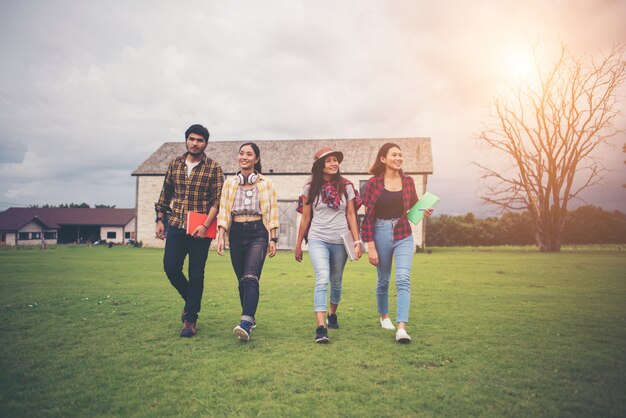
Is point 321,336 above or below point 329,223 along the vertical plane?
below

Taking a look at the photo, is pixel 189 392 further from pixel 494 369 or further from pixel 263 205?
pixel 494 369

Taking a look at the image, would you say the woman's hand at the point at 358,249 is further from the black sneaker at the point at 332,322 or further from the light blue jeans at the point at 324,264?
the black sneaker at the point at 332,322

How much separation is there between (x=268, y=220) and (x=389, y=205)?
1.46 meters

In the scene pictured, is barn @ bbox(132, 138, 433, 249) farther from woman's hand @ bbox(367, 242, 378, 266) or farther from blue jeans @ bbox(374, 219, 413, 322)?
woman's hand @ bbox(367, 242, 378, 266)

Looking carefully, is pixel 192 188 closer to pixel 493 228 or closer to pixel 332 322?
pixel 332 322

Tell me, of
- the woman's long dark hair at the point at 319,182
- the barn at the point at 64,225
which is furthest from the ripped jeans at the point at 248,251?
the barn at the point at 64,225

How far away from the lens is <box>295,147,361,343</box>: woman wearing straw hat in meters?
4.76

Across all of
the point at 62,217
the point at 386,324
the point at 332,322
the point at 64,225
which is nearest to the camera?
the point at 386,324

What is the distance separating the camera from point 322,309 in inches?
181

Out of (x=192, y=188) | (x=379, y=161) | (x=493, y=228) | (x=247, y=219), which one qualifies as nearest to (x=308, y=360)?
(x=247, y=219)

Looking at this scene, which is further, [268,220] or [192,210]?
[192,210]

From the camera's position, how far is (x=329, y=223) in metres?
4.82

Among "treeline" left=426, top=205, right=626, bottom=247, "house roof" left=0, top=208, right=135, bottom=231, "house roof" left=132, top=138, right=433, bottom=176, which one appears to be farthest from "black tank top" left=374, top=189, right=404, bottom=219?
"house roof" left=0, top=208, right=135, bottom=231

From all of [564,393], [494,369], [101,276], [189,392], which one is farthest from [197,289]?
[101,276]
